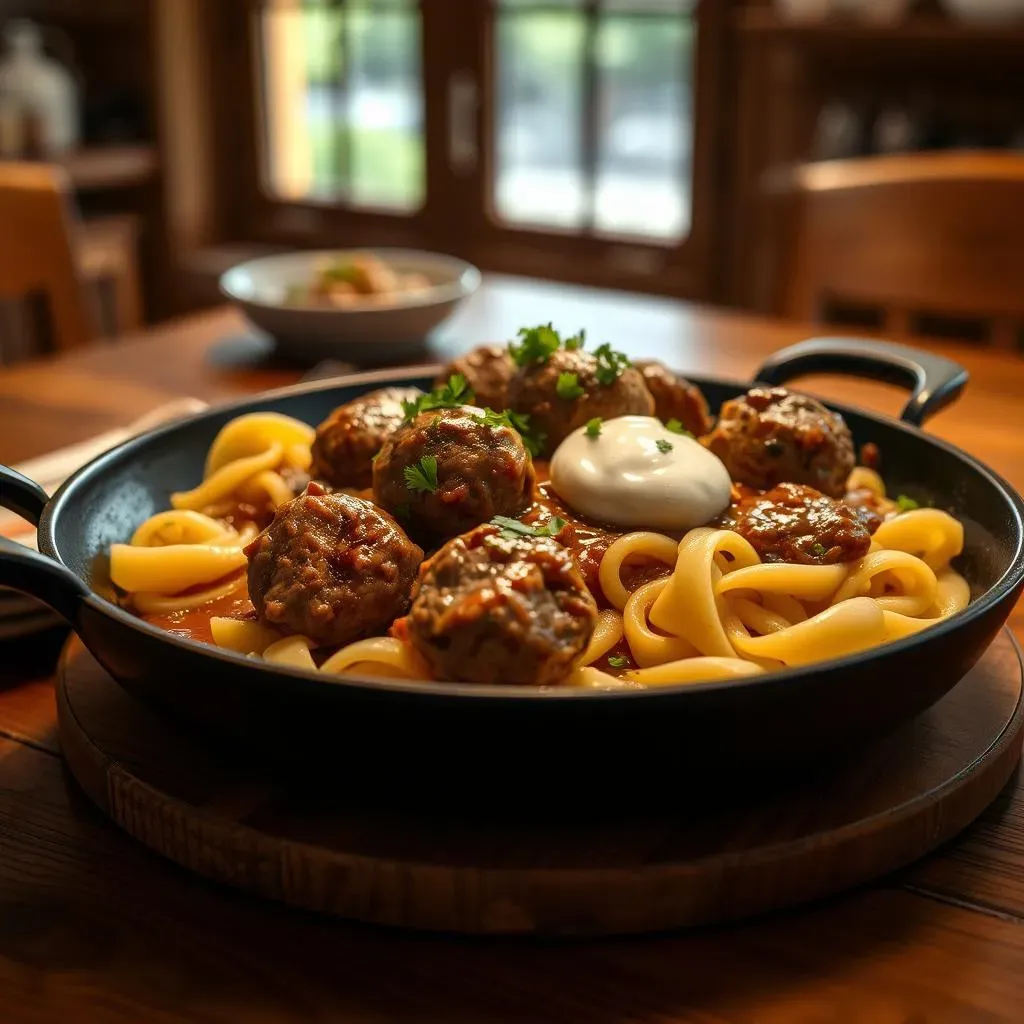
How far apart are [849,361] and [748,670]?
1016mm

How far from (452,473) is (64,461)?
108 cm

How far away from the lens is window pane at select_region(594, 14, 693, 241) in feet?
20.0

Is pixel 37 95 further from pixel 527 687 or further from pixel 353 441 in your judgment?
pixel 527 687

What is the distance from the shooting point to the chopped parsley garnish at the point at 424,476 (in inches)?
66.5

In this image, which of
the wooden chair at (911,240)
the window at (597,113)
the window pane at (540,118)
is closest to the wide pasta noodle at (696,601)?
the wooden chair at (911,240)

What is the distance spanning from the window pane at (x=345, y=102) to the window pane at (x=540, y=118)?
1.69 feet

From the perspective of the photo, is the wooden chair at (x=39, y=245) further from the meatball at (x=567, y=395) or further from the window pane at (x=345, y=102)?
the window pane at (x=345, y=102)

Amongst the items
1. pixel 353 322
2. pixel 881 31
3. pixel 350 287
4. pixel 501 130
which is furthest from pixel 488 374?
pixel 501 130

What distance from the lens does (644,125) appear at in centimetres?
633

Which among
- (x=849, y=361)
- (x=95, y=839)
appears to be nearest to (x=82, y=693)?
(x=95, y=839)

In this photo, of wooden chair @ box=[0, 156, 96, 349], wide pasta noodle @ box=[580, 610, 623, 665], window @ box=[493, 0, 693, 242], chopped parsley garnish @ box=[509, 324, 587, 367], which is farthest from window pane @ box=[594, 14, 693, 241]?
wide pasta noodle @ box=[580, 610, 623, 665]

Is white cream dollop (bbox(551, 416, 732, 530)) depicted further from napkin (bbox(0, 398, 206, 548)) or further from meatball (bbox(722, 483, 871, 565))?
napkin (bbox(0, 398, 206, 548))

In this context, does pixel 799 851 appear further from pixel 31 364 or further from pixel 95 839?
pixel 31 364

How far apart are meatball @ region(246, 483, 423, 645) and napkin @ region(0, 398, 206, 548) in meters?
0.46
